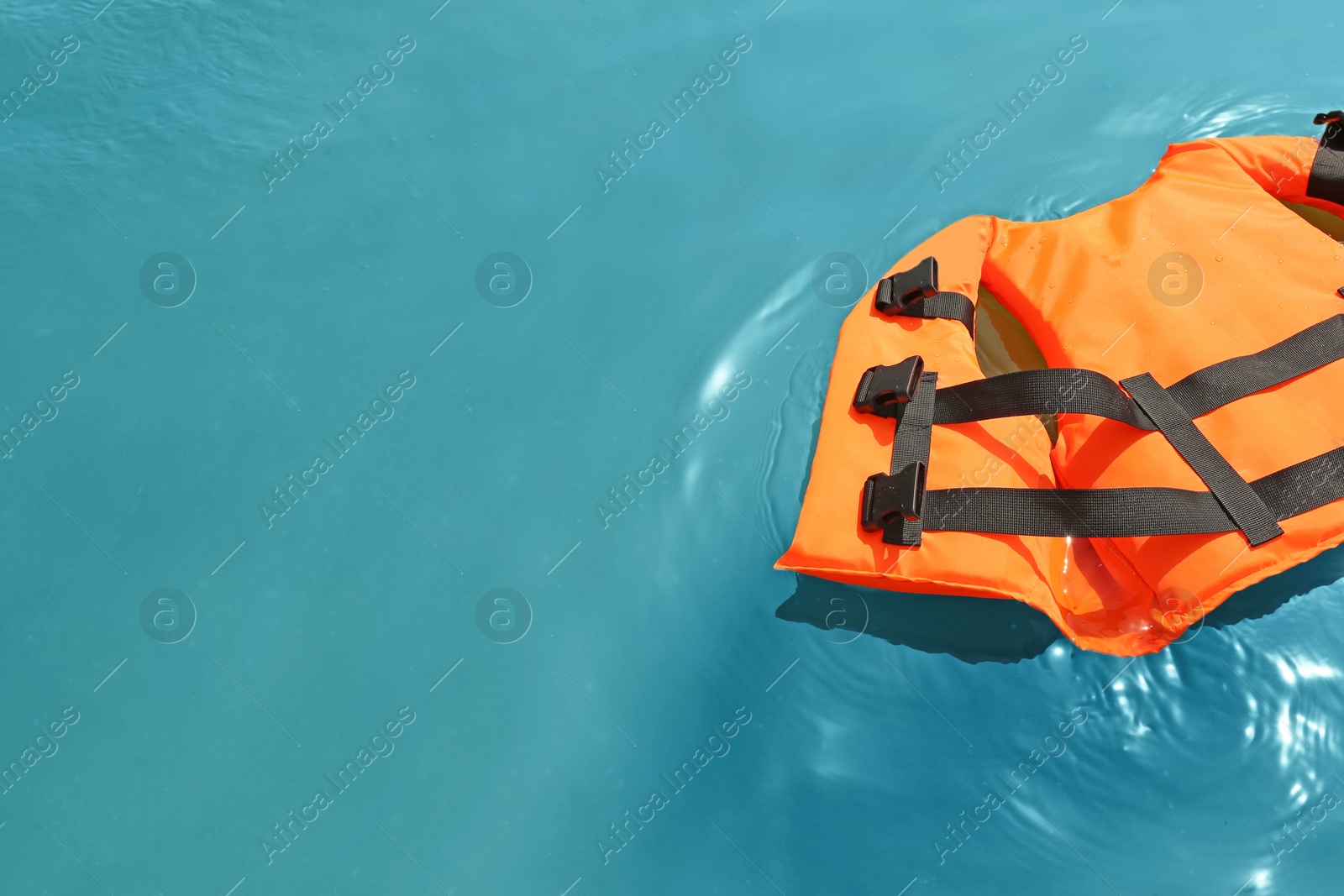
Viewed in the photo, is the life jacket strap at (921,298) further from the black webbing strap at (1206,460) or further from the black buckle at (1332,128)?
the black buckle at (1332,128)

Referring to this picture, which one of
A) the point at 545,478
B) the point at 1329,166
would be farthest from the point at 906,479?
the point at 1329,166

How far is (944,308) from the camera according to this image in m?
1.94

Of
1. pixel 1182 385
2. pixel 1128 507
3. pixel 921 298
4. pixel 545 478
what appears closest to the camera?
pixel 1128 507

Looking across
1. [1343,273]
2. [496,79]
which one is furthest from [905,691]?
[496,79]

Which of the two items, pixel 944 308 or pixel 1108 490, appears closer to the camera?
pixel 1108 490

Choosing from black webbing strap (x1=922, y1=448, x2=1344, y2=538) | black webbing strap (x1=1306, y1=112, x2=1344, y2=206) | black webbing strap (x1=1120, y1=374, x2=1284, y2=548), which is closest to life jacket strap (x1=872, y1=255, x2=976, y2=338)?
black webbing strap (x1=1120, y1=374, x2=1284, y2=548)

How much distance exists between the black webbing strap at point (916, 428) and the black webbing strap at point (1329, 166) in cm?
105

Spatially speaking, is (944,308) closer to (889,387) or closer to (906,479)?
(889,387)

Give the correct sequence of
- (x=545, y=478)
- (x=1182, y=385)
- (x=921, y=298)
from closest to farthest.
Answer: (x=1182, y=385)
(x=921, y=298)
(x=545, y=478)

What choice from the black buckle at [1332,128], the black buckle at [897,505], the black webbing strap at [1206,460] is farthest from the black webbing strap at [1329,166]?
the black buckle at [897,505]

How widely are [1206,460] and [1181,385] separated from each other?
0.56 ft

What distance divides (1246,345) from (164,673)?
249 cm

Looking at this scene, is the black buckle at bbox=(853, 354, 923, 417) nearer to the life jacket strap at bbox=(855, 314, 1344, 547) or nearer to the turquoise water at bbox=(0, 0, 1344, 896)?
the life jacket strap at bbox=(855, 314, 1344, 547)

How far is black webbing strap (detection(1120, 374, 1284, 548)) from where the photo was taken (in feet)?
5.19
